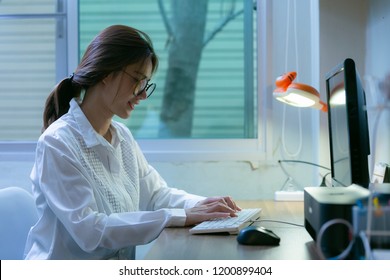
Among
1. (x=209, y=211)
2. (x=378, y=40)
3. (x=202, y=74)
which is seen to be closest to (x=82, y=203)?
(x=209, y=211)

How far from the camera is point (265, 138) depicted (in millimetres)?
2258

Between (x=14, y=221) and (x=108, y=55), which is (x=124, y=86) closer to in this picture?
(x=108, y=55)

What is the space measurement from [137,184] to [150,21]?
0.91 m

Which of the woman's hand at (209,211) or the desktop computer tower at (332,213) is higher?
the desktop computer tower at (332,213)

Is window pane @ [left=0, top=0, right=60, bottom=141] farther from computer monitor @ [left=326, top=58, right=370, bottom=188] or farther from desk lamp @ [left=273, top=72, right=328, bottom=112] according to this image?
computer monitor @ [left=326, top=58, right=370, bottom=188]

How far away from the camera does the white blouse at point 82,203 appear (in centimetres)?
132

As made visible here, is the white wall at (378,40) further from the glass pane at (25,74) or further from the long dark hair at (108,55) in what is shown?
the glass pane at (25,74)

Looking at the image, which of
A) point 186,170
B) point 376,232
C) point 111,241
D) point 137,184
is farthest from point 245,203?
point 376,232

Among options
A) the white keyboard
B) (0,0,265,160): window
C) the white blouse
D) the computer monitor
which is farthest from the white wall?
(0,0,265,160): window

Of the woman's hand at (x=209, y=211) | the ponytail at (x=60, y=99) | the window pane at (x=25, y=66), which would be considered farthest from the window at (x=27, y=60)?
the woman's hand at (x=209, y=211)

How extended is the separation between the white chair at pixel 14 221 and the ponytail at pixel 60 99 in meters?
0.21

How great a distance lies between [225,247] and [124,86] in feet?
1.93

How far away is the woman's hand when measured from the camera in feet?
4.70

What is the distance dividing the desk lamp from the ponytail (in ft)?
2.20
